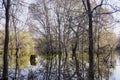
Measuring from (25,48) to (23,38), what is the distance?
7.08ft

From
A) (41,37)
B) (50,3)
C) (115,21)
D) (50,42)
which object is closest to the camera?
(115,21)

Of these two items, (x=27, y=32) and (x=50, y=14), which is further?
(x=27, y=32)

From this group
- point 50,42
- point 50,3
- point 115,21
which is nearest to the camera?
point 115,21

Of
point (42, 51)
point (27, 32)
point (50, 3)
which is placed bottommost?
point (42, 51)

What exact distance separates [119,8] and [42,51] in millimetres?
42112

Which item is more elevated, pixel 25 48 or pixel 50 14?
pixel 50 14

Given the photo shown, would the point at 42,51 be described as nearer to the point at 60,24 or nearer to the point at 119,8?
the point at 60,24

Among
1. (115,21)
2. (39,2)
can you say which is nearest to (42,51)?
(39,2)

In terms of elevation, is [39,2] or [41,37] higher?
[39,2]

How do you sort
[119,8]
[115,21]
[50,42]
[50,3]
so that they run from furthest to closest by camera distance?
1. [50,42]
2. [50,3]
3. [115,21]
4. [119,8]

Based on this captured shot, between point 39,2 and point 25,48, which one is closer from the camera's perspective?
point 39,2

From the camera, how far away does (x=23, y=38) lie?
159 feet

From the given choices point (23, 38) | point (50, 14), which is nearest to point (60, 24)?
point (50, 14)

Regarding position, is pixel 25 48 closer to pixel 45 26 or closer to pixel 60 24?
pixel 45 26
